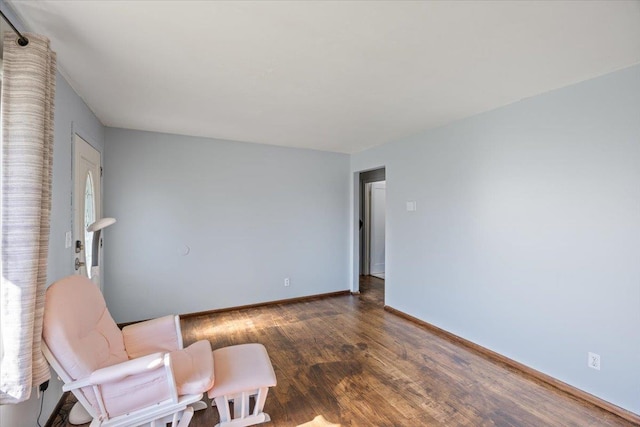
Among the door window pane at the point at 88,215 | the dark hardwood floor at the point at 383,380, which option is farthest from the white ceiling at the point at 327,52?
the dark hardwood floor at the point at 383,380

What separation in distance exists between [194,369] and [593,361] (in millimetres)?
2798

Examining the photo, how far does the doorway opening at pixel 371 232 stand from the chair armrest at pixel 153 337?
13.6ft

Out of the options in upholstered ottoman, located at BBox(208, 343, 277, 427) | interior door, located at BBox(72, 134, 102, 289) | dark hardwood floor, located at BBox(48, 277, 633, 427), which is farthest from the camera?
interior door, located at BBox(72, 134, 102, 289)

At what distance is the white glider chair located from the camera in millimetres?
1459

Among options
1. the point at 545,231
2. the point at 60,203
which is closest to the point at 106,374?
the point at 60,203

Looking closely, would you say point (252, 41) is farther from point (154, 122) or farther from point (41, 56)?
point (154, 122)

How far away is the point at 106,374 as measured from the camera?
146 centimetres

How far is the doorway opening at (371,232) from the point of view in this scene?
20.0ft

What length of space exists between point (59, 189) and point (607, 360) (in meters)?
4.01

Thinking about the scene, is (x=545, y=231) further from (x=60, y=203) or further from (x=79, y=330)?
(x=60, y=203)

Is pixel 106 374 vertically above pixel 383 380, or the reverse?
pixel 106 374

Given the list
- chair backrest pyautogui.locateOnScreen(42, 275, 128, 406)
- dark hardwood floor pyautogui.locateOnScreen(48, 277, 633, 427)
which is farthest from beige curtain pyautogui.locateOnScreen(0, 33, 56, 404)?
dark hardwood floor pyautogui.locateOnScreen(48, 277, 633, 427)

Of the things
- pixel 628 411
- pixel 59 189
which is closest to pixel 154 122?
pixel 59 189

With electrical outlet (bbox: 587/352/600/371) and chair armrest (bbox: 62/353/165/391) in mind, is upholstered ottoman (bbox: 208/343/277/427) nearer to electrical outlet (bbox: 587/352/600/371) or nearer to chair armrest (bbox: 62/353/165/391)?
chair armrest (bbox: 62/353/165/391)
